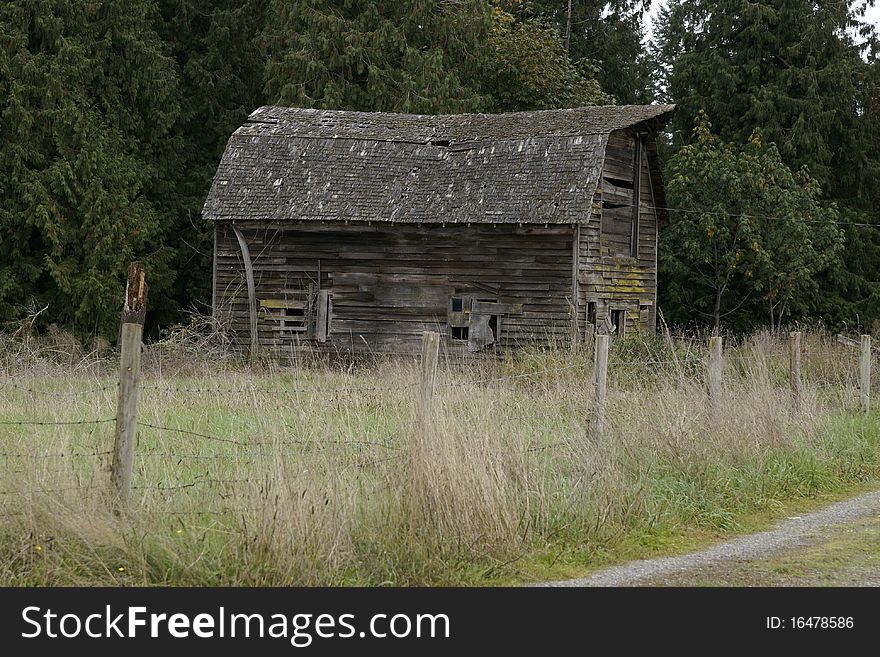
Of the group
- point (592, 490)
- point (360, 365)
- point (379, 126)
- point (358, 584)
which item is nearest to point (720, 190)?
point (379, 126)

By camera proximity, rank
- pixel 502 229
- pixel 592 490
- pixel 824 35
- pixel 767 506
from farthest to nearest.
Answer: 1. pixel 824 35
2. pixel 502 229
3. pixel 767 506
4. pixel 592 490

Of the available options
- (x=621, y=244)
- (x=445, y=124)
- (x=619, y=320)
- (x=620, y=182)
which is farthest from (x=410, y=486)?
(x=445, y=124)

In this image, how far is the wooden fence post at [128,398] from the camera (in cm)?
723

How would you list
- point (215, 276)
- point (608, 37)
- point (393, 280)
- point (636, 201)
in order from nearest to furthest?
point (393, 280) < point (215, 276) < point (636, 201) < point (608, 37)

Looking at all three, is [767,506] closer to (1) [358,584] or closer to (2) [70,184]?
(1) [358,584]

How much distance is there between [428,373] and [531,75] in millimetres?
29720

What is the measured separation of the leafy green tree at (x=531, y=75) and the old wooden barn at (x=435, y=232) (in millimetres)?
11131

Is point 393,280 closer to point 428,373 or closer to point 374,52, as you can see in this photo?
point 374,52

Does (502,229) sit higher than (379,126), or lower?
lower

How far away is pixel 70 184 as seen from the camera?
2953 centimetres

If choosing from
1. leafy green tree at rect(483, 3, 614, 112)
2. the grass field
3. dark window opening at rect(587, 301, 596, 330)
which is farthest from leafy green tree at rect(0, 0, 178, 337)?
the grass field

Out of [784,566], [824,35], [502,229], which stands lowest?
[784,566]

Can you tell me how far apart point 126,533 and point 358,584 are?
148 cm

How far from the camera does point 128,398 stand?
729 cm
